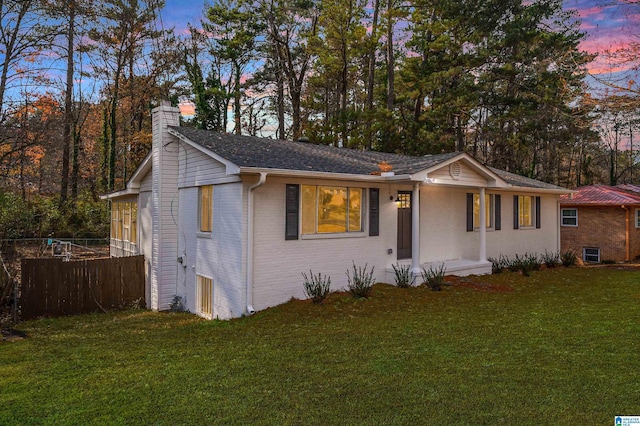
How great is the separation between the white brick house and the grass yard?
108cm

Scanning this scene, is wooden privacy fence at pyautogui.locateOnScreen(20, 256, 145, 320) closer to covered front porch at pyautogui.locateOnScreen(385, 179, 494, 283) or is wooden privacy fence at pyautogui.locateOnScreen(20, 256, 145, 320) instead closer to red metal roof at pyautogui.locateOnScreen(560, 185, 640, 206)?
covered front porch at pyautogui.locateOnScreen(385, 179, 494, 283)

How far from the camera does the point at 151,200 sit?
40.0ft

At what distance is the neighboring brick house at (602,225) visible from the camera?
18609mm

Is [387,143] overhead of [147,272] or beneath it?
overhead

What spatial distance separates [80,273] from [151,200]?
2748mm

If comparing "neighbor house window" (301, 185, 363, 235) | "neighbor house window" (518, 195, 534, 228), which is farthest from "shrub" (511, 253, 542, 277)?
"neighbor house window" (301, 185, 363, 235)

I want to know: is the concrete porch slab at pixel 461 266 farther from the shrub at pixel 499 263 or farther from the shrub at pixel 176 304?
the shrub at pixel 176 304

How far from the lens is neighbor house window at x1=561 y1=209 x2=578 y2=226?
19906 millimetres

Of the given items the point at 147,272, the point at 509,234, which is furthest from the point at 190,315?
the point at 509,234

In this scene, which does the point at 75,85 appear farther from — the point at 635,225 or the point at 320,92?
the point at 635,225

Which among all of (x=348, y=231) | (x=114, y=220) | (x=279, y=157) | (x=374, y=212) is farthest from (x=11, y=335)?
(x=114, y=220)

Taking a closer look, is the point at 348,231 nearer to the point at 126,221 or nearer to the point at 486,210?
the point at 486,210

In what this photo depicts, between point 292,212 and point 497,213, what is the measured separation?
8.47m

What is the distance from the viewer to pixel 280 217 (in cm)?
910
